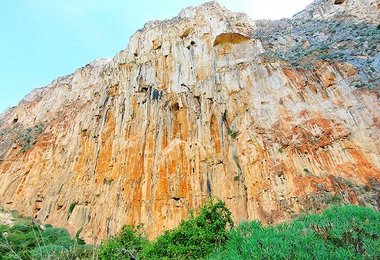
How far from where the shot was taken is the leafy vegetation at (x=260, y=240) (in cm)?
688

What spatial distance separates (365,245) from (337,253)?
0.85 metres

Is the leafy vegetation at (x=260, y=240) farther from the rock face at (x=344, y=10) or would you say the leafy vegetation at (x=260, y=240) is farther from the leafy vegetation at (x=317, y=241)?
the rock face at (x=344, y=10)

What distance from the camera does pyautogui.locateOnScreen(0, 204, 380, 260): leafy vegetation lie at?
22.6 ft

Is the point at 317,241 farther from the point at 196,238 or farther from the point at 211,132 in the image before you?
the point at 211,132

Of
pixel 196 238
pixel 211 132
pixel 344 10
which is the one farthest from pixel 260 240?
pixel 344 10

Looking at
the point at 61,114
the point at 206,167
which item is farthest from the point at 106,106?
the point at 206,167

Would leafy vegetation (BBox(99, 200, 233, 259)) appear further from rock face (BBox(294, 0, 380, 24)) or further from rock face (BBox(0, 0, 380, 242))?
rock face (BBox(294, 0, 380, 24))

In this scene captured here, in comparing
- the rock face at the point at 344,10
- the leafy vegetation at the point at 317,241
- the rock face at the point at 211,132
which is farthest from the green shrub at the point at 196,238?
the rock face at the point at 344,10

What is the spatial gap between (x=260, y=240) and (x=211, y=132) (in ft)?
68.5

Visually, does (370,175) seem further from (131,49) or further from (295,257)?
(131,49)

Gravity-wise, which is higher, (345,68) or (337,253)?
(345,68)

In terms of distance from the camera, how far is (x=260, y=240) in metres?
8.32

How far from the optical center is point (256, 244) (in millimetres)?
8078

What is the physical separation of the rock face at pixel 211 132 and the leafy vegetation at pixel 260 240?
10.5m
